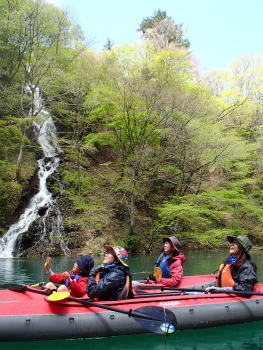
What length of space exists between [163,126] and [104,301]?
12.2 metres

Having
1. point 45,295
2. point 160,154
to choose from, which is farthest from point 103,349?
point 160,154

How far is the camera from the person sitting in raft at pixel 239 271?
15.7ft

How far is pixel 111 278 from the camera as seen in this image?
12.9 ft

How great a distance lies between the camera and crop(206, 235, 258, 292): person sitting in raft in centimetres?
479

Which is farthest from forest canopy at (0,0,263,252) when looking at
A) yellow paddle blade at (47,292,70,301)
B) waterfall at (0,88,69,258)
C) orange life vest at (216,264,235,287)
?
yellow paddle blade at (47,292,70,301)

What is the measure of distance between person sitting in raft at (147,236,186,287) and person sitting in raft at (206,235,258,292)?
2.49ft

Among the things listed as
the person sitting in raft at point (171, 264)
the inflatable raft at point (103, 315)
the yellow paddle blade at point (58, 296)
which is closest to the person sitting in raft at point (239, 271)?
the inflatable raft at point (103, 315)

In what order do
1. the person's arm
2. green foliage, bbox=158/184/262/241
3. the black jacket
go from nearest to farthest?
1. the black jacket
2. the person's arm
3. green foliage, bbox=158/184/262/241

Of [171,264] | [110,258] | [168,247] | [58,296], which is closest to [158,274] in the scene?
[171,264]

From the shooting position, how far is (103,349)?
359 centimetres

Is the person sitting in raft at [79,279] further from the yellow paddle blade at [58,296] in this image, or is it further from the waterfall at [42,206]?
the waterfall at [42,206]

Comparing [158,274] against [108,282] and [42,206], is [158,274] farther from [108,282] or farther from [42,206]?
[42,206]

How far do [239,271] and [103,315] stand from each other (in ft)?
8.04

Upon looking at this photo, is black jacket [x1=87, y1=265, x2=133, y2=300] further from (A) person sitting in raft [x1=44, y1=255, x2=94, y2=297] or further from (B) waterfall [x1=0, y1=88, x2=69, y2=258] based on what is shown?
(B) waterfall [x1=0, y1=88, x2=69, y2=258]
